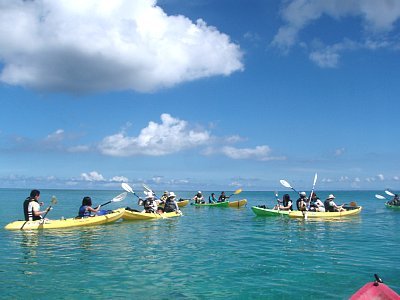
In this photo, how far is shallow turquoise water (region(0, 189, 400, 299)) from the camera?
Result: 9.80m

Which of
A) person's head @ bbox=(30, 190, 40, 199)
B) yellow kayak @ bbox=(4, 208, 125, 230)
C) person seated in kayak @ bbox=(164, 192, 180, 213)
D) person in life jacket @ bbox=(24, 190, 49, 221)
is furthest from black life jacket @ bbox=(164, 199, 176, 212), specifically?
person's head @ bbox=(30, 190, 40, 199)

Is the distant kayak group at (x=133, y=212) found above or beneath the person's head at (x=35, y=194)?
beneath

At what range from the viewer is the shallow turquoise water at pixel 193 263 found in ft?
32.2

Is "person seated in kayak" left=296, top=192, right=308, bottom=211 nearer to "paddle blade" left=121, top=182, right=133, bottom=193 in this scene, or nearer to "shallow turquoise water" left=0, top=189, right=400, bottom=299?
"shallow turquoise water" left=0, top=189, right=400, bottom=299

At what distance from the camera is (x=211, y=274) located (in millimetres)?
11438

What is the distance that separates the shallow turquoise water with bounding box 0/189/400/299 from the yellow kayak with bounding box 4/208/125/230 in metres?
0.42

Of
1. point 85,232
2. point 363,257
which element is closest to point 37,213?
point 85,232

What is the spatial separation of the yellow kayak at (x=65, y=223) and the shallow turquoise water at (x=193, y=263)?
422 millimetres

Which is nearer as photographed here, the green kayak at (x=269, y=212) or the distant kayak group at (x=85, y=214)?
the distant kayak group at (x=85, y=214)

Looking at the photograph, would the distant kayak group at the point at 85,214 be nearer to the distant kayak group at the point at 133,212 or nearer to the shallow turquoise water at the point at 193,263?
the distant kayak group at the point at 133,212

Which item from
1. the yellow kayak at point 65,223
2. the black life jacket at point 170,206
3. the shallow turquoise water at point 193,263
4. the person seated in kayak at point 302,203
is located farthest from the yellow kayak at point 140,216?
the person seated in kayak at point 302,203

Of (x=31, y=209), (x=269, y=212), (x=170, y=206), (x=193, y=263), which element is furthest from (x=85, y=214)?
(x=269, y=212)

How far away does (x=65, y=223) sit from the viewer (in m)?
21.2

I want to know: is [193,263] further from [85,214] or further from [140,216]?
[140,216]
